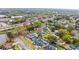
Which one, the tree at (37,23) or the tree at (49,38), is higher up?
the tree at (37,23)

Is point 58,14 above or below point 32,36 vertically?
above

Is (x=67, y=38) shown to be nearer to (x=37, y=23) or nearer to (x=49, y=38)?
(x=49, y=38)

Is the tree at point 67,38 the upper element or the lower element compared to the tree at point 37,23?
lower

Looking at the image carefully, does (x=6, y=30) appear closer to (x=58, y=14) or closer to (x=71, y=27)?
(x=58, y=14)

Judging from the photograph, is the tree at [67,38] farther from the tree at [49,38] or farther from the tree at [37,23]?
the tree at [37,23]

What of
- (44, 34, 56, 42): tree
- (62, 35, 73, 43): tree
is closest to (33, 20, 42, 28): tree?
(44, 34, 56, 42): tree

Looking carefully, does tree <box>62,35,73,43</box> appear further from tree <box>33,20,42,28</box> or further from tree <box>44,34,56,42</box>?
tree <box>33,20,42,28</box>

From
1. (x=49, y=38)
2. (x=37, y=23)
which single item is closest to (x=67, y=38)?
(x=49, y=38)

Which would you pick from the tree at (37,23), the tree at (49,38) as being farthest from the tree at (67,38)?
the tree at (37,23)
